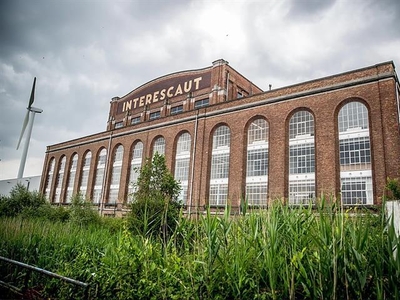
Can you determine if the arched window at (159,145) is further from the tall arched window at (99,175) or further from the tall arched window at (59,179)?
the tall arched window at (59,179)

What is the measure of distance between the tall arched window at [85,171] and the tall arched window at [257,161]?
67.7 ft

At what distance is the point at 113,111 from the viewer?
39.1 meters

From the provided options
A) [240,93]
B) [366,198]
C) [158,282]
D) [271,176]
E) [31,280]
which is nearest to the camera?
[158,282]

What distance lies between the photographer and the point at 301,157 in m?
19.0

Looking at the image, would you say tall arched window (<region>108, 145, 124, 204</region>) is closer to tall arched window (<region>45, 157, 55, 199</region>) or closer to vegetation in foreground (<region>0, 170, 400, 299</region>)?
tall arched window (<region>45, 157, 55, 199</region>)

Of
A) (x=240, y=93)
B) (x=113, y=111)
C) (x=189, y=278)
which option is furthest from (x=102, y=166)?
(x=189, y=278)

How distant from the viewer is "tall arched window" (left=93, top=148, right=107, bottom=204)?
3162 centimetres

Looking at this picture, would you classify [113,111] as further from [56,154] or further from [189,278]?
[189,278]

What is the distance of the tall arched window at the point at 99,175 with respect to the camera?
104 feet

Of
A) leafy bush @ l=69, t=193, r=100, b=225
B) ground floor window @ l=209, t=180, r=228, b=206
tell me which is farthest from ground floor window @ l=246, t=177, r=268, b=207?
leafy bush @ l=69, t=193, r=100, b=225

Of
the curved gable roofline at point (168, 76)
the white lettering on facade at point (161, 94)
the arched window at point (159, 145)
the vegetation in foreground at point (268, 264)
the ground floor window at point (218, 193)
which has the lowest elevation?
the vegetation in foreground at point (268, 264)

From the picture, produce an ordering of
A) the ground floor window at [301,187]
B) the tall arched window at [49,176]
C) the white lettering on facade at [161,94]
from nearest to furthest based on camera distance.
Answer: the ground floor window at [301,187] → the white lettering on facade at [161,94] → the tall arched window at [49,176]

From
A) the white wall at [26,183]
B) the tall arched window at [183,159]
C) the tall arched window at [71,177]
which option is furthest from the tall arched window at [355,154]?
the white wall at [26,183]

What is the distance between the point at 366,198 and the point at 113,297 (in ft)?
51.6
